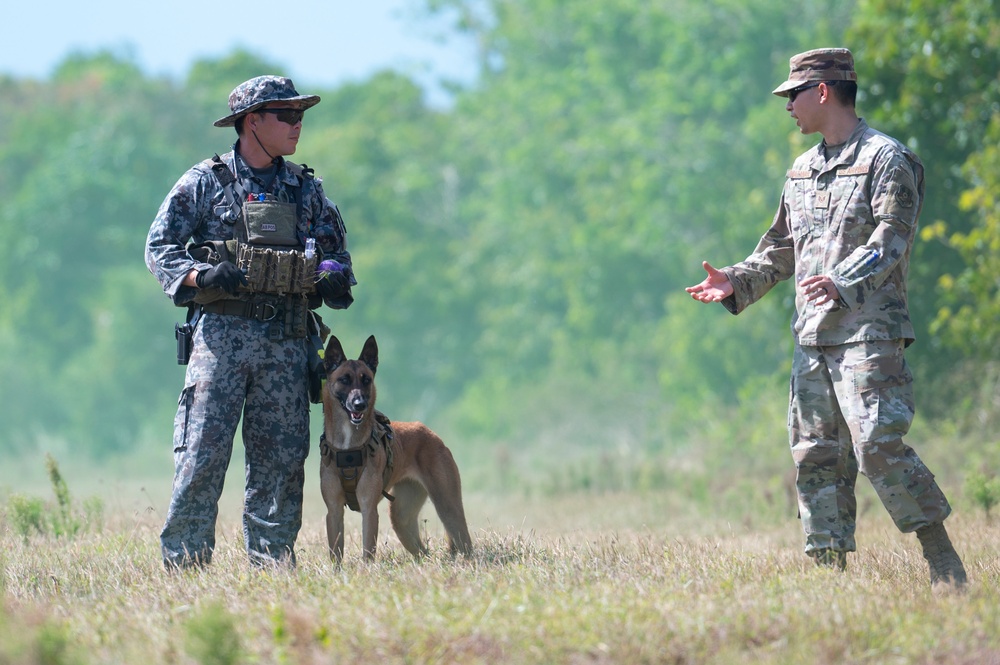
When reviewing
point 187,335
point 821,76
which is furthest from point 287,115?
point 821,76

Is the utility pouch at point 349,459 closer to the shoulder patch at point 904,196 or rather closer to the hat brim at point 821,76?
the hat brim at point 821,76

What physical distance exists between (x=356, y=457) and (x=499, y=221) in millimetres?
33381

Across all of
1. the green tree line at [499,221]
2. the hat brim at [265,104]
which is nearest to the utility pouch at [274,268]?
the hat brim at [265,104]

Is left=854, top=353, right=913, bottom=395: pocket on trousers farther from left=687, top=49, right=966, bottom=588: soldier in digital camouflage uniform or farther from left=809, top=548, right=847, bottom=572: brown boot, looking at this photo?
left=809, top=548, right=847, bottom=572: brown boot

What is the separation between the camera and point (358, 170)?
4256 centimetres

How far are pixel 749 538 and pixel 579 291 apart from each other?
86.1 feet

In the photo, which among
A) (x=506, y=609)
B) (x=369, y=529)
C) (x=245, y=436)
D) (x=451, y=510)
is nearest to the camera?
(x=506, y=609)

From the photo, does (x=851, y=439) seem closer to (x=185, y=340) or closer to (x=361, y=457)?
(x=361, y=457)

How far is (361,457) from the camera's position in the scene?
25.3 ft

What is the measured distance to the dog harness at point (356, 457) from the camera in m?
7.70

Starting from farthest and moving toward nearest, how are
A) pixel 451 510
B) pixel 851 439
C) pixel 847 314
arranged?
1. pixel 451 510
2. pixel 851 439
3. pixel 847 314

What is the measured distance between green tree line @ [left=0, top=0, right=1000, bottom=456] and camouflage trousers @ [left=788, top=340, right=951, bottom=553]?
17.4 meters

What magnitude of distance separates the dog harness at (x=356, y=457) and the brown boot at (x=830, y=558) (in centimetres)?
251

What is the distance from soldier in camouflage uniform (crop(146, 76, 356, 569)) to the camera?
286 inches
